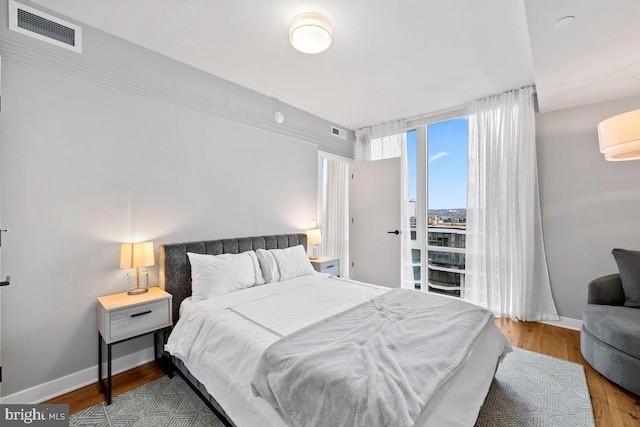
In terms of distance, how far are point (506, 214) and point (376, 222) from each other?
1804mm

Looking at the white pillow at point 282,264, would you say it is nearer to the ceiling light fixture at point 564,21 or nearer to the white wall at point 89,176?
the white wall at point 89,176

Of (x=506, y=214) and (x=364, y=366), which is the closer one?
(x=364, y=366)

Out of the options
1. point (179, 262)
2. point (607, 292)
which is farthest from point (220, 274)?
point (607, 292)

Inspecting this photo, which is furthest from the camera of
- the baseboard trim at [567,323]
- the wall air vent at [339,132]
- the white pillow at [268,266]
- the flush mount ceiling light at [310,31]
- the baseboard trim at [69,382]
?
the wall air vent at [339,132]

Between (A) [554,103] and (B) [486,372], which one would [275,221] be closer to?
(B) [486,372]

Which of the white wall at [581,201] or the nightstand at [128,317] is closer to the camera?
the nightstand at [128,317]

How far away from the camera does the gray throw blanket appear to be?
107 cm

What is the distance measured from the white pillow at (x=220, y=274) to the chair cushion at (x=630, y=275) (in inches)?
130

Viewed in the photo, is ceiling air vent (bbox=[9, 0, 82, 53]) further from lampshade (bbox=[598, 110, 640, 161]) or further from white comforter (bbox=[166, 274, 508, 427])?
lampshade (bbox=[598, 110, 640, 161])

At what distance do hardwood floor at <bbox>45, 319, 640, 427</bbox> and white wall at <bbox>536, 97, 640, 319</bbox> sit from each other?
483 mm

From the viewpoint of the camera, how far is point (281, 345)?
1463mm

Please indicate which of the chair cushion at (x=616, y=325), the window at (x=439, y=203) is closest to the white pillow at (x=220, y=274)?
the window at (x=439, y=203)

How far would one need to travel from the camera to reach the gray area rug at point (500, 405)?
1.77 meters

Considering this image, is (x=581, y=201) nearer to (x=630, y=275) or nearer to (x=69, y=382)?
(x=630, y=275)
